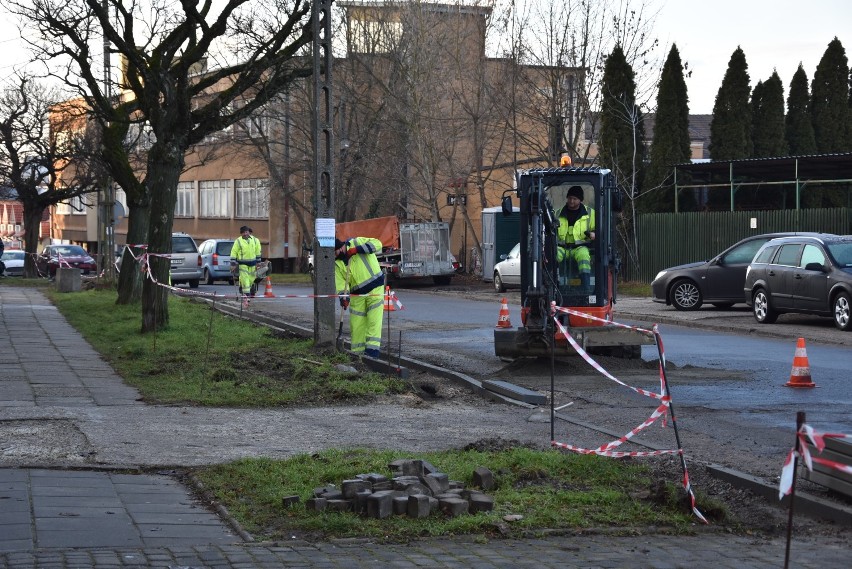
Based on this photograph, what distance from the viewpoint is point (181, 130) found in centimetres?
2098

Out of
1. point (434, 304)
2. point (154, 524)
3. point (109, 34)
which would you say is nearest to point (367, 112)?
point (434, 304)

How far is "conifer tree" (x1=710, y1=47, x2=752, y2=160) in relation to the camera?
136 ft

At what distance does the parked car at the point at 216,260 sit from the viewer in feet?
140

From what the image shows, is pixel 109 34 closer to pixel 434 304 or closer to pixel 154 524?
pixel 434 304

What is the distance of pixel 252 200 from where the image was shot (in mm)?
62875

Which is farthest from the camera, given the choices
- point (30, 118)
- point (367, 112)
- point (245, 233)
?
point (30, 118)

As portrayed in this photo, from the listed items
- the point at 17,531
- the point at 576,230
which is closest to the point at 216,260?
the point at 576,230

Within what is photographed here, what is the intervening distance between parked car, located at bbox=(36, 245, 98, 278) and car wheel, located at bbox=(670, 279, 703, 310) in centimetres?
3203

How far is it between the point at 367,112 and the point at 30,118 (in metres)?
17.5

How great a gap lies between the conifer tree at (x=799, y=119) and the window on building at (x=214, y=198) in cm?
3157

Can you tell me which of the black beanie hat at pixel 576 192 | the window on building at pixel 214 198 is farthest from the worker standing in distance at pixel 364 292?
the window on building at pixel 214 198

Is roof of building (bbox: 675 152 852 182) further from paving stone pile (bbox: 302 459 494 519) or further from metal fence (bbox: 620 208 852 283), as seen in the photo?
paving stone pile (bbox: 302 459 494 519)

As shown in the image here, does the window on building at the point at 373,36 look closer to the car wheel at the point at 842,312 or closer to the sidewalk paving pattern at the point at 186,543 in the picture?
the car wheel at the point at 842,312

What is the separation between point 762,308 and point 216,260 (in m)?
24.2
